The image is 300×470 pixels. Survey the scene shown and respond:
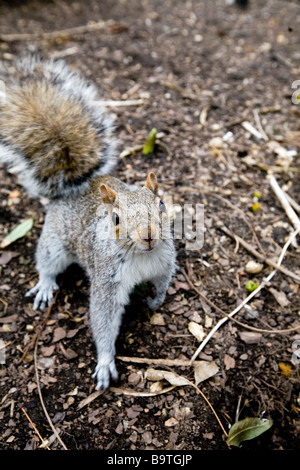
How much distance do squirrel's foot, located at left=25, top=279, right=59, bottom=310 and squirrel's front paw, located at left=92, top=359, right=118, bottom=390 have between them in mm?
523

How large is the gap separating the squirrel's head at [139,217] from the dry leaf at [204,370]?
0.69 m

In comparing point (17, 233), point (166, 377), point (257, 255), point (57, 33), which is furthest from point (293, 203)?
point (57, 33)

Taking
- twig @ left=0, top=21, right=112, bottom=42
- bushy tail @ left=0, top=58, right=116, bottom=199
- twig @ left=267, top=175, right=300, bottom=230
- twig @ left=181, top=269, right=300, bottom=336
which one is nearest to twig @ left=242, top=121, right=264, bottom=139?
twig @ left=267, top=175, right=300, bottom=230

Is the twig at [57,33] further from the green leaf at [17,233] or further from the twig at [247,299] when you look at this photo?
the twig at [247,299]

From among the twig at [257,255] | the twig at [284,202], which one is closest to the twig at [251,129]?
the twig at [284,202]

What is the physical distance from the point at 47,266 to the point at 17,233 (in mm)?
392

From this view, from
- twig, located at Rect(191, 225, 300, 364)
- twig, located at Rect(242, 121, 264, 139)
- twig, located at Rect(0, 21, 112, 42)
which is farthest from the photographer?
twig, located at Rect(0, 21, 112, 42)

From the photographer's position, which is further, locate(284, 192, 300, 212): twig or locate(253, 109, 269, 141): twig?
locate(253, 109, 269, 141): twig

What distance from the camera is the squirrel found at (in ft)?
6.22

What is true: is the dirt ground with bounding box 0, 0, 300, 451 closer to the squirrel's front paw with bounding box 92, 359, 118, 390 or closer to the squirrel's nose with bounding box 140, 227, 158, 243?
the squirrel's front paw with bounding box 92, 359, 118, 390

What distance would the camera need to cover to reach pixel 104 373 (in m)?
2.05

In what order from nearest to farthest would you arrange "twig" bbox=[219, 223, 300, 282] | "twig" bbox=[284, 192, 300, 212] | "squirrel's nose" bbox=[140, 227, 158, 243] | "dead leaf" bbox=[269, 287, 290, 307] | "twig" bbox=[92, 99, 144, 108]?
"squirrel's nose" bbox=[140, 227, 158, 243]
"dead leaf" bbox=[269, 287, 290, 307]
"twig" bbox=[219, 223, 300, 282]
"twig" bbox=[284, 192, 300, 212]
"twig" bbox=[92, 99, 144, 108]

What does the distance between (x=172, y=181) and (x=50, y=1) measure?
10.3 feet

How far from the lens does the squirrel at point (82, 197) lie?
190 centimetres
